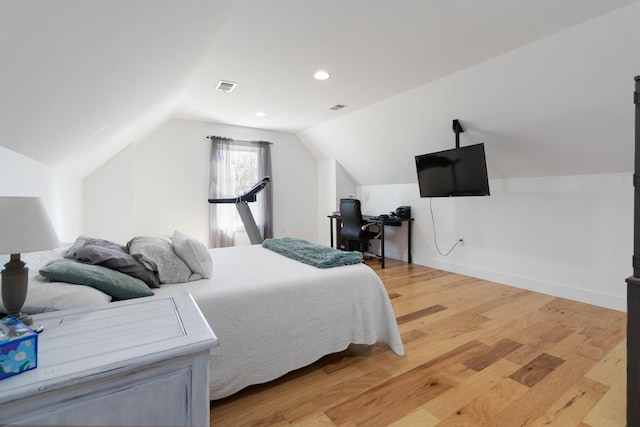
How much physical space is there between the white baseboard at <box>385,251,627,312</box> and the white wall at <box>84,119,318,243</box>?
9.97 feet

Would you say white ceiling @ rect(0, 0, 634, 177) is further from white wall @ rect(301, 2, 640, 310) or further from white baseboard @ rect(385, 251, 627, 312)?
white baseboard @ rect(385, 251, 627, 312)

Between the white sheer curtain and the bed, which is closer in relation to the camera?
the bed

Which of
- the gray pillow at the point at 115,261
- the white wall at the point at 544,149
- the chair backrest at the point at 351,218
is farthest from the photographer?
the chair backrest at the point at 351,218

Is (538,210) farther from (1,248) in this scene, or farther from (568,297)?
(1,248)

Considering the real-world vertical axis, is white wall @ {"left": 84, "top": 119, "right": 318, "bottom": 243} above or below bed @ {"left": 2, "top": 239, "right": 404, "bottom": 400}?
above

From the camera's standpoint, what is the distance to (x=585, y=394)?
1716mm

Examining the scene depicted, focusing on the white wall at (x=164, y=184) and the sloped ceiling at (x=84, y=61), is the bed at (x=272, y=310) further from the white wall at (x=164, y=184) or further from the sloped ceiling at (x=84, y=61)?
the white wall at (x=164, y=184)

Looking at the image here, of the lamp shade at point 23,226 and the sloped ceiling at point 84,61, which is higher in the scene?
the sloped ceiling at point 84,61

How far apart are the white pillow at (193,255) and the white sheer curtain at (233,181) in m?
3.32

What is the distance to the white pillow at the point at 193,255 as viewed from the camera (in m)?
1.87

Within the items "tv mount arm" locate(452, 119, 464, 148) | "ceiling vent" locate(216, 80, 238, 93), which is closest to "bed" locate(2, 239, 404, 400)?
"ceiling vent" locate(216, 80, 238, 93)

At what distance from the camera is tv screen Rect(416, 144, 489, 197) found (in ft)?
10.7

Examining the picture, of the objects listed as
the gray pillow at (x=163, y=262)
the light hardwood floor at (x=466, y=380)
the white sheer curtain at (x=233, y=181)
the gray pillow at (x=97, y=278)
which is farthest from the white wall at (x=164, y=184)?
the light hardwood floor at (x=466, y=380)

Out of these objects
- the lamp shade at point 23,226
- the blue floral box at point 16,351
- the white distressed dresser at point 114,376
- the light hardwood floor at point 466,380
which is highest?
the lamp shade at point 23,226
